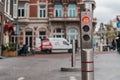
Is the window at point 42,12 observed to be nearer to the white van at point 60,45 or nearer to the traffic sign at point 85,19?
the white van at point 60,45

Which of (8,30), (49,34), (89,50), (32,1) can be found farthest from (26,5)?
(89,50)

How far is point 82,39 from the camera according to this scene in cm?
972

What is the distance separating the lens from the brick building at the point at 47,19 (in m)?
62.8

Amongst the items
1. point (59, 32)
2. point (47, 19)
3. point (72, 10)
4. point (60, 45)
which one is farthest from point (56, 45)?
point (72, 10)

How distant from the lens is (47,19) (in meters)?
63.6

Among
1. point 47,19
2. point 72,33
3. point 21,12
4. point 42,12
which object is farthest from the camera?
point 42,12

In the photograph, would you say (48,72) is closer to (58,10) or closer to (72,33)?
(72,33)

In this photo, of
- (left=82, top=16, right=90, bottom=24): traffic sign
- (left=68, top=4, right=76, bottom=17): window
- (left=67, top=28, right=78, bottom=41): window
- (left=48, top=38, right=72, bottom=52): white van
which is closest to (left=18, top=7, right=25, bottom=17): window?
(left=68, top=4, right=76, bottom=17): window

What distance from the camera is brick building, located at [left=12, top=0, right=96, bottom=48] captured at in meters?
62.8

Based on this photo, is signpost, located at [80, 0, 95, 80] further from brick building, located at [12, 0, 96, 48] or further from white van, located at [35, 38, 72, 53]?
brick building, located at [12, 0, 96, 48]

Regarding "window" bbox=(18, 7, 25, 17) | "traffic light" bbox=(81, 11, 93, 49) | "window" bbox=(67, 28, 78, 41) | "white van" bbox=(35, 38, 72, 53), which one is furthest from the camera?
"window" bbox=(18, 7, 25, 17)

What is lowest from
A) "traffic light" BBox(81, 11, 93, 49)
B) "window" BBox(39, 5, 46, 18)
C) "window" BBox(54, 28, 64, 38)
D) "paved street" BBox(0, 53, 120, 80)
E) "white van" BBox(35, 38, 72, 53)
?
"paved street" BBox(0, 53, 120, 80)

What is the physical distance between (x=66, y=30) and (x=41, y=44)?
8.71m

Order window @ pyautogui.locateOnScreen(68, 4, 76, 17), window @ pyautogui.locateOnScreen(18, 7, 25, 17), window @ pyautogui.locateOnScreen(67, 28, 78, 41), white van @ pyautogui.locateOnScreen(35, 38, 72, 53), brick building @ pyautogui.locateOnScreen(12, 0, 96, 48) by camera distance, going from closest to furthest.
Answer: white van @ pyautogui.locateOnScreen(35, 38, 72, 53) < brick building @ pyautogui.locateOnScreen(12, 0, 96, 48) < window @ pyautogui.locateOnScreen(67, 28, 78, 41) < window @ pyautogui.locateOnScreen(68, 4, 76, 17) < window @ pyautogui.locateOnScreen(18, 7, 25, 17)
